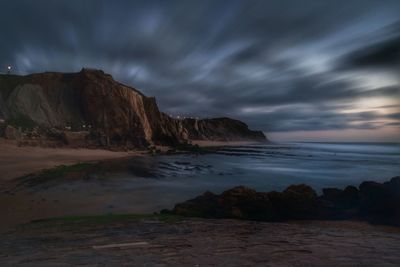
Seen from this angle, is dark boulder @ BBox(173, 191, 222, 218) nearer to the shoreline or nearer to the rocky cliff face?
the shoreline

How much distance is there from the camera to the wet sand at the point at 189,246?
15.2 feet

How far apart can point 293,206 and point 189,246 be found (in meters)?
7.06

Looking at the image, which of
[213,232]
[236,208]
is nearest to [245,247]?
[213,232]

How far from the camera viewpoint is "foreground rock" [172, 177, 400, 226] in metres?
11.0

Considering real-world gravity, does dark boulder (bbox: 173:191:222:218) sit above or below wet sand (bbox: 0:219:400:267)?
below

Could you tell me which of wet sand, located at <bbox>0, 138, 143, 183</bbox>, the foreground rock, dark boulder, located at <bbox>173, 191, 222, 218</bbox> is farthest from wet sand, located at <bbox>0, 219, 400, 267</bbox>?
wet sand, located at <bbox>0, 138, 143, 183</bbox>

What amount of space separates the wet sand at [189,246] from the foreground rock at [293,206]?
2.41m

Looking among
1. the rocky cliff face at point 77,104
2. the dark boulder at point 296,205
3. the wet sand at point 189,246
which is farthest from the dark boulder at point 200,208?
the rocky cliff face at point 77,104

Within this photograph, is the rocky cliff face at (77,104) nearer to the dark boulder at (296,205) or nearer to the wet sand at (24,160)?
the wet sand at (24,160)

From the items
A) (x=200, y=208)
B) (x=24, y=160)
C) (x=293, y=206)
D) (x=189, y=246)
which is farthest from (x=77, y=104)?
(x=189, y=246)

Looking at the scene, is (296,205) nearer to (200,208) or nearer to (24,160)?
(200,208)

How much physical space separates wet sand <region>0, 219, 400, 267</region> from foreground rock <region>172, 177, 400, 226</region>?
7.92 ft

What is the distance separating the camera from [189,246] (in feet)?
Result: 18.9

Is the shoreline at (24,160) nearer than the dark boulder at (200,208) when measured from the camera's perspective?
No
